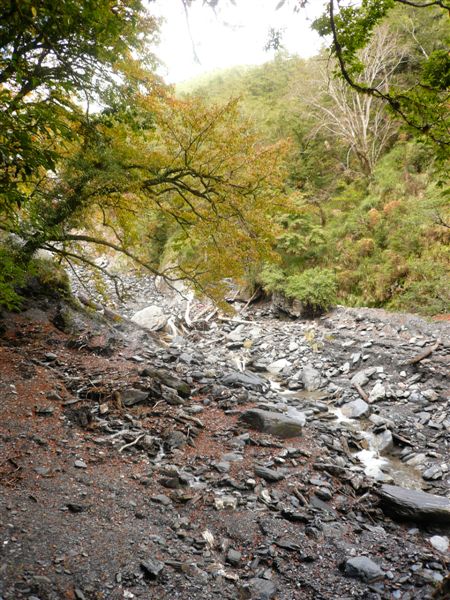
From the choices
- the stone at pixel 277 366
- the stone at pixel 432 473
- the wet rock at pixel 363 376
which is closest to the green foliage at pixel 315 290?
the stone at pixel 277 366

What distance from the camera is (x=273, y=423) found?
6.38 m

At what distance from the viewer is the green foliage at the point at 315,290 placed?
1398 cm

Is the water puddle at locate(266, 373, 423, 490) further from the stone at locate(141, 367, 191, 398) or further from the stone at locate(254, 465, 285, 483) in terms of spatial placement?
the stone at locate(141, 367, 191, 398)

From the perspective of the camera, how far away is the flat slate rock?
Answer: 177 inches

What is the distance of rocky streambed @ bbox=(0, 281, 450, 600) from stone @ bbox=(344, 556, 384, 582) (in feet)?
0.04

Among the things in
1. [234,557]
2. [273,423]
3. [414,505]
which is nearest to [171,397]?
[273,423]

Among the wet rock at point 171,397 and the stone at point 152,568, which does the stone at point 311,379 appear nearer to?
the wet rock at point 171,397

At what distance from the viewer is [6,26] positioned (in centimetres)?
304

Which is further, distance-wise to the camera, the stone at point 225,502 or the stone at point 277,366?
the stone at point 277,366

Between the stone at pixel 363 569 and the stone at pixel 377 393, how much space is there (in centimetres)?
494

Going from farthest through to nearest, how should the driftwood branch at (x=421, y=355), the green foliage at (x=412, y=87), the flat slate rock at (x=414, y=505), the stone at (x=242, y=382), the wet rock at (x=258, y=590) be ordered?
1. the driftwood branch at (x=421, y=355)
2. the stone at (x=242, y=382)
3. the flat slate rock at (x=414, y=505)
4. the wet rock at (x=258, y=590)
5. the green foliage at (x=412, y=87)

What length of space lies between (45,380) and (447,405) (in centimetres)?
801

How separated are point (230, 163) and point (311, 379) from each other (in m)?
6.18

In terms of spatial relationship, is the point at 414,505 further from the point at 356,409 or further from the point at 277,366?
the point at 277,366
